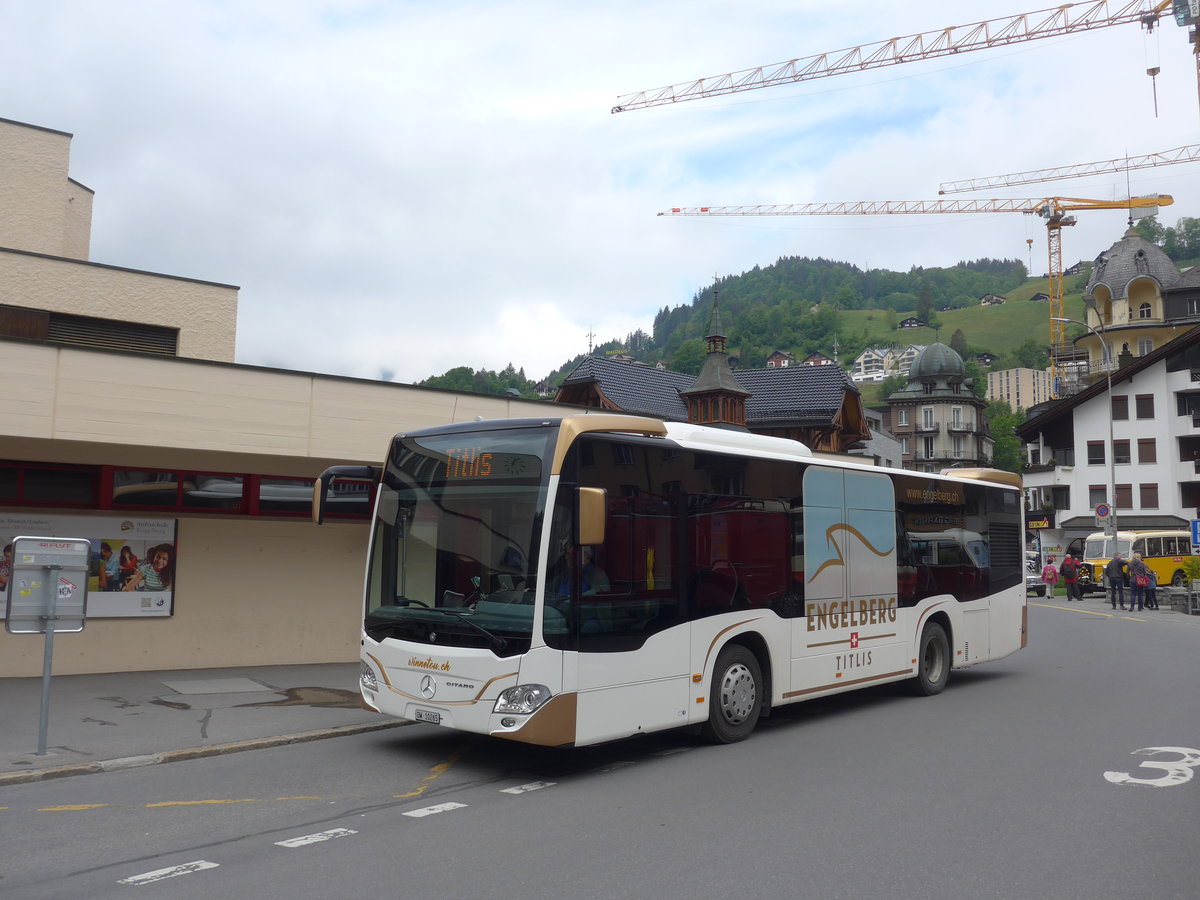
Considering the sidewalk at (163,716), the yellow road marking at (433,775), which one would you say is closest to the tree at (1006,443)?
the sidewalk at (163,716)

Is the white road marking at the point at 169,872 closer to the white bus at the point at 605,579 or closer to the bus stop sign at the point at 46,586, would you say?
the white bus at the point at 605,579

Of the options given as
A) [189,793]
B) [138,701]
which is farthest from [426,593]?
[138,701]

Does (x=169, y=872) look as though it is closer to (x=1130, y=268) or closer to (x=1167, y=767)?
(x=1167, y=767)

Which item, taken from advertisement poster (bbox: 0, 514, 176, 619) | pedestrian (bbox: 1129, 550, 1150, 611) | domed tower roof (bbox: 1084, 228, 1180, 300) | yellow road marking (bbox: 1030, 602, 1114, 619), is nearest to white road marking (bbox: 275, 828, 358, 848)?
advertisement poster (bbox: 0, 514, 176, 619)

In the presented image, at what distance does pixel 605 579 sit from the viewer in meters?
8.41

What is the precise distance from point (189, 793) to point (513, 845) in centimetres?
299

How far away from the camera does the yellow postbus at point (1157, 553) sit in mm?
41562

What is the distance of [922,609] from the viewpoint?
13.0 m

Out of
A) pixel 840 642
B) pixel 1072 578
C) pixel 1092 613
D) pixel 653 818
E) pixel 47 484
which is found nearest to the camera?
pixel 653 818

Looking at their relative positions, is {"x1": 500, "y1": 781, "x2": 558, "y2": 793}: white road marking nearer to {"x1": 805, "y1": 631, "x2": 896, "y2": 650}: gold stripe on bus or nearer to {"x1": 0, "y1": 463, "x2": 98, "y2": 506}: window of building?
{"x1": 805, "y1": 631, "x2": 896, "y2": 650}: gold stripe on bus

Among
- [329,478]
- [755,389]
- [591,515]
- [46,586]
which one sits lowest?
[46,586]

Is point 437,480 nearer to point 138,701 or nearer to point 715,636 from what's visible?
point 715,636

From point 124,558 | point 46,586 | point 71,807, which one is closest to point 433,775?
point 71,807

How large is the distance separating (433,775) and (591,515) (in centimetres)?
268
